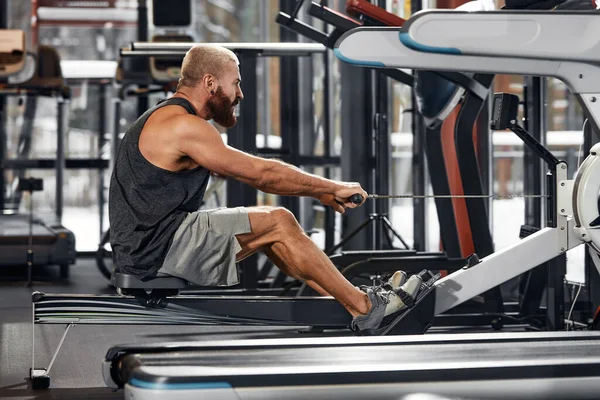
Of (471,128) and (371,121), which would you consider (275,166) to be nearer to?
(471,128)

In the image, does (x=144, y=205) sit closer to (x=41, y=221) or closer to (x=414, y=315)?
(x=414, y=315)

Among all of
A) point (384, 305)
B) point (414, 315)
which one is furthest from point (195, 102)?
point (414, 315)

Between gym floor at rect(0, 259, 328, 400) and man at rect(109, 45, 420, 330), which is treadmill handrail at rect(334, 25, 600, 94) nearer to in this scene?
man at rect(109, 45, 420, 330)

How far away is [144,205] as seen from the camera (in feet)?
11.4

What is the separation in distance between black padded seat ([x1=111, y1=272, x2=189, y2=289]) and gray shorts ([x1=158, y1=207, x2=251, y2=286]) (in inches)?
0.9

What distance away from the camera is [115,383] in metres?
2.95

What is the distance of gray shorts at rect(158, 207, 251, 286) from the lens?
3498mm

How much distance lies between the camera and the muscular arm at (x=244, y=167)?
11.1 ft

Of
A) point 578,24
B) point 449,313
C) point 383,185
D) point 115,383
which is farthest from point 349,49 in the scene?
point 383,185

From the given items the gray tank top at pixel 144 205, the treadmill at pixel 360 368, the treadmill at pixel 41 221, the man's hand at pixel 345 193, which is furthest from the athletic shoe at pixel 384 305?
the treadmill at pixel 41 221

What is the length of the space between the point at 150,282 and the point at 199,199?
0.37 meters

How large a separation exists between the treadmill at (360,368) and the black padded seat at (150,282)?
57 centimetres

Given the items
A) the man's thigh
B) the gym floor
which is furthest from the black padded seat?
the gym floor

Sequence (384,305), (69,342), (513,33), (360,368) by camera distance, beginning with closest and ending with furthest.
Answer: (360,368) < (513,33) < (384,305) < (69,342)
